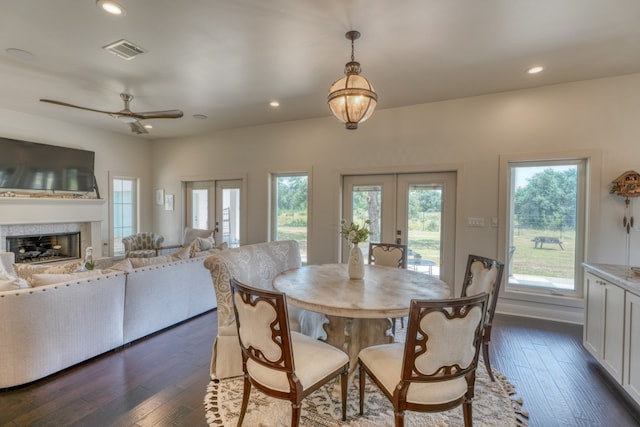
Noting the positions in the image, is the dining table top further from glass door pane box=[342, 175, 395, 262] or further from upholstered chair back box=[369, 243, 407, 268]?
glass door pane box=[342, 175, 395, 262]

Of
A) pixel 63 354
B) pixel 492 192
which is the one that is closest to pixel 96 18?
pixel 63 354

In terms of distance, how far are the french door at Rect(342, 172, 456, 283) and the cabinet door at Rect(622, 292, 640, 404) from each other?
2148mm

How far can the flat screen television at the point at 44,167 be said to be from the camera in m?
4.43

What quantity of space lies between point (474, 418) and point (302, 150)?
13.7 feet

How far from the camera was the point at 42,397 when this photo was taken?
2.04m

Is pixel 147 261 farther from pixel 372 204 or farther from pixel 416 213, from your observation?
pixel 416 213

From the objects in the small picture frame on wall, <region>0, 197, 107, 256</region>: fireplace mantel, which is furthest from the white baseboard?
<region>0, 197, 107, 256</region>: fireplace mantel

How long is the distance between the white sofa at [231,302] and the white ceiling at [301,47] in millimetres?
1912

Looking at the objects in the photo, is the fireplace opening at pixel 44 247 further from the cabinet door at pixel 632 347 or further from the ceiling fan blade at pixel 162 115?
the cabinet door at pixel 632 347

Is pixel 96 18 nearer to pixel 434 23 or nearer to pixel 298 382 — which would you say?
pixel 434 23

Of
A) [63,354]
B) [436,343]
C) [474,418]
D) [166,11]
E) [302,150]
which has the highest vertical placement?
[166,11]

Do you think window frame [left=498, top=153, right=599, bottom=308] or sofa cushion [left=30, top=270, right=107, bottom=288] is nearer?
sofa cushion [left=30, top=270, right=107, bottom=288]

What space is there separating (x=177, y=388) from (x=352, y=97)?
2580mm

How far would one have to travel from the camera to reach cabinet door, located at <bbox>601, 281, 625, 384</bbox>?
2084 millimetres
